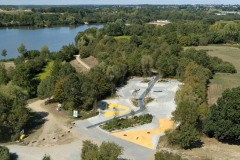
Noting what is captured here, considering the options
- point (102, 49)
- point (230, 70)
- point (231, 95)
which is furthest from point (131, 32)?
point (231, 95)

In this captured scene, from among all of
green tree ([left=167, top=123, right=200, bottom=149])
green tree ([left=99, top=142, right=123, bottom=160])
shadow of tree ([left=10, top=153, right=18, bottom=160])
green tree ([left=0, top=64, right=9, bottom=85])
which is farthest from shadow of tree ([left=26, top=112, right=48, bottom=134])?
green tree ([left=167, top=123, right=200, bottom=149])

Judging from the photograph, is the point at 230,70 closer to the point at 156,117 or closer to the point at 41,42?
the point at 156,117

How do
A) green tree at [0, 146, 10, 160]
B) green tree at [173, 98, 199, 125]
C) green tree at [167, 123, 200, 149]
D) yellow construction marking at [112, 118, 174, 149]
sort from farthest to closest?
green tree at [173, 98, 199, 125] → yellow construction marking at [112, 118, 174, 149] → green tree at [167, 123, 200, 149] → green tree at [0, 146, 10, 160]

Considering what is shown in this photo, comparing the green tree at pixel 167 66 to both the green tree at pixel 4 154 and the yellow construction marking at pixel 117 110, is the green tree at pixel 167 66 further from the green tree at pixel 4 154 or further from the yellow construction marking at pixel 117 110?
the green tree at pixel 4 154

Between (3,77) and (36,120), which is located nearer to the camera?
(36,120)

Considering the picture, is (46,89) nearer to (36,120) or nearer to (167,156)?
(36,120)

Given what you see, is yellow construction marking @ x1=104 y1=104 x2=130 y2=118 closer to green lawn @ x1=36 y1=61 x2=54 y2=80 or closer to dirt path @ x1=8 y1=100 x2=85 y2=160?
dirt path @ x1=8 y1=100 x2=85 y2=160

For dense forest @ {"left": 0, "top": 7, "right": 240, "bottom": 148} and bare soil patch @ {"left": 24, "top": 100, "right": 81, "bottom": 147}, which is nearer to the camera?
bare soil patch @ {"left": 24, "top": 100, "right": 81, "bottom": 147}

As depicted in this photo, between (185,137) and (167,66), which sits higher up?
(167,66)

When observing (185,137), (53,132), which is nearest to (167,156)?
(185,137)
